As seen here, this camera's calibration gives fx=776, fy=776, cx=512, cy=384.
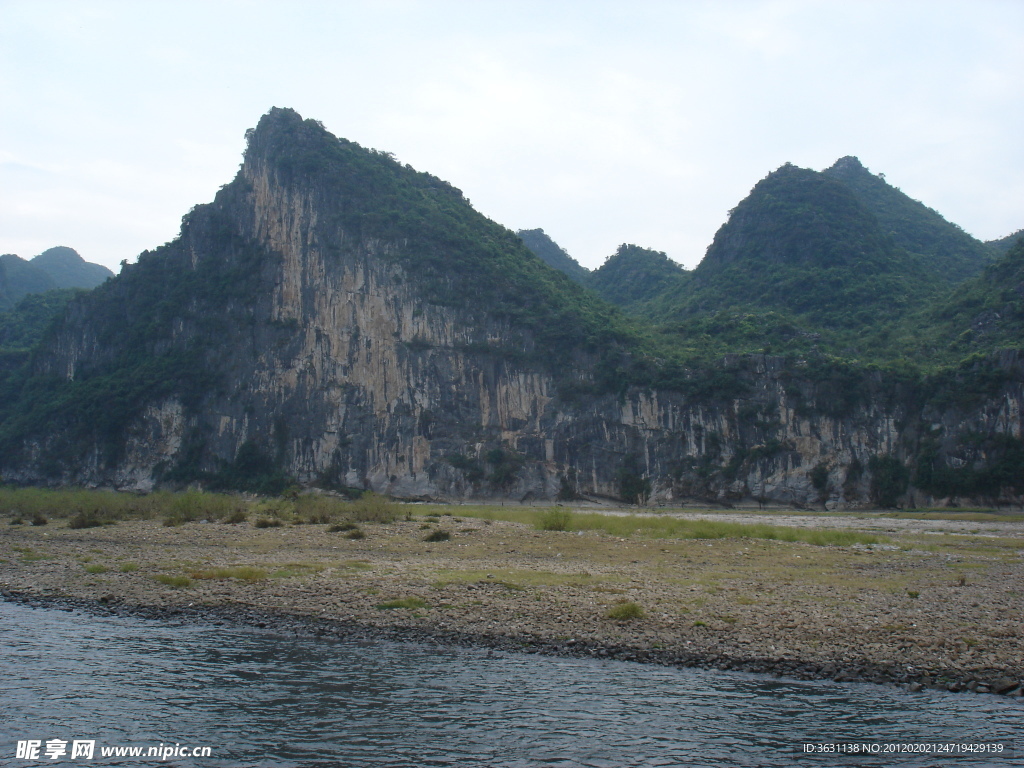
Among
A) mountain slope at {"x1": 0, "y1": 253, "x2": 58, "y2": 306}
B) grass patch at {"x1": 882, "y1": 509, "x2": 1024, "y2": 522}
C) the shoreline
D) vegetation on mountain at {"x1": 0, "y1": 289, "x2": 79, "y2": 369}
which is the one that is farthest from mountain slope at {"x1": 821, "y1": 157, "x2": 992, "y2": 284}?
mountain slope at {"x1": 0, "y1": 253, "x2": 58, "y2": 306}

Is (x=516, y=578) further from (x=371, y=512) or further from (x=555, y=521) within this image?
(x=371, y=512)

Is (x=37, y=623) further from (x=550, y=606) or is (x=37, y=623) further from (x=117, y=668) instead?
(x=550, y=606)

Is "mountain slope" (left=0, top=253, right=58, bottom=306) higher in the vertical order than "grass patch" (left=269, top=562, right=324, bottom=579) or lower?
higher

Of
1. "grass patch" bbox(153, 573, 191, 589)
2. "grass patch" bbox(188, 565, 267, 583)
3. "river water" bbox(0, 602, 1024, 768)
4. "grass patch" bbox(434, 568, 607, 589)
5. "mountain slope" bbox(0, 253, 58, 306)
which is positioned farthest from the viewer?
"mountain slope" bbox(0, 253, 58, 306)

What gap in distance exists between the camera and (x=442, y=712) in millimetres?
12570

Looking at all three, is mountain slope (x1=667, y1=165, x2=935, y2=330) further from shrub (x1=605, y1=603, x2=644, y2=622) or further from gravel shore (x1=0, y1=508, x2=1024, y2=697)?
shrub (x1=605, y1=603, x2=644, y2=622)

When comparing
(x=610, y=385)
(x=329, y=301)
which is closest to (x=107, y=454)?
(x=329, y=301)

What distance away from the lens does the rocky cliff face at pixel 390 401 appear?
7294 centimetres

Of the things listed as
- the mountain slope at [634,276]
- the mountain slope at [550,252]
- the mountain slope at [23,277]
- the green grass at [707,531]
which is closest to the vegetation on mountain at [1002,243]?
the mountain slope at [634,276]

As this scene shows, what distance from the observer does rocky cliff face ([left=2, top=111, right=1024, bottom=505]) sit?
72938 millimetres

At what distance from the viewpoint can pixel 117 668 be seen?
48.7ft

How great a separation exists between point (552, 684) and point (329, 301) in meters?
77.4

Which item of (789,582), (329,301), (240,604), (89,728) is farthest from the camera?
(329,301)

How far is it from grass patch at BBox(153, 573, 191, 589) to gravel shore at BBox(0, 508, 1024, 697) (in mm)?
54
